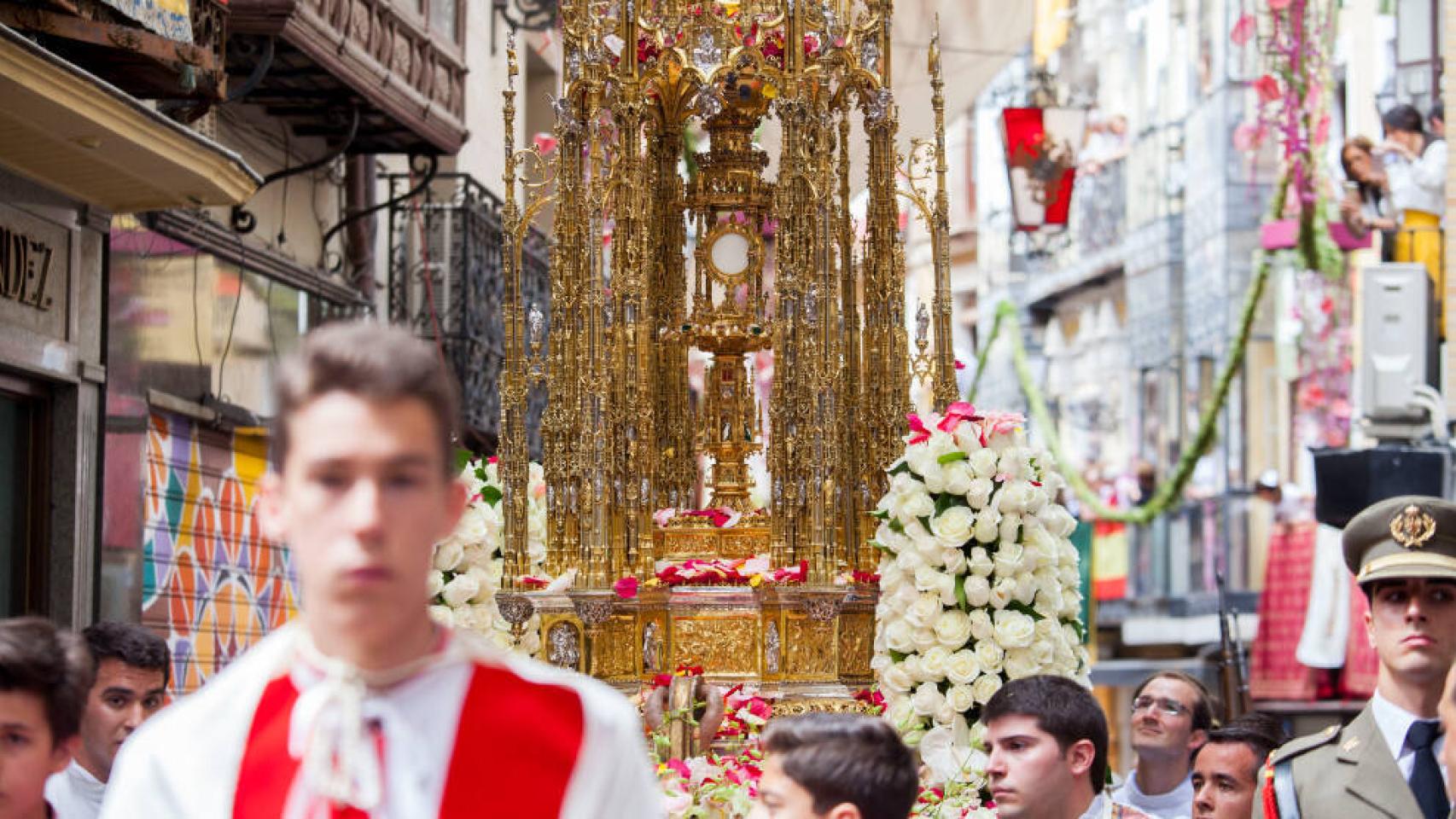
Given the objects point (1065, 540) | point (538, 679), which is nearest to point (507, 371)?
point (1065, 540)

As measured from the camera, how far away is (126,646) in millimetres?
6656

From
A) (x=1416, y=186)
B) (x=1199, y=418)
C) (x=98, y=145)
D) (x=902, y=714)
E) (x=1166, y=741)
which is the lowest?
(x=1166, y=741)

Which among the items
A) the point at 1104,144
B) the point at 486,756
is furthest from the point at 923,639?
the point at 1104,144

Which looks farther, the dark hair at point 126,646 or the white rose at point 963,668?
the white rose at point 963,668

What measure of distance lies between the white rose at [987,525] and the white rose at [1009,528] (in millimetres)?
16

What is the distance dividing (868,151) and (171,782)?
276 inches

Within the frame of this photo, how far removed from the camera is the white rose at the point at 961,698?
26.0 ft

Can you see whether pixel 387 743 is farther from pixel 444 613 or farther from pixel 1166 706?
pixel 444 613

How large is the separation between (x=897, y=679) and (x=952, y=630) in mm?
260

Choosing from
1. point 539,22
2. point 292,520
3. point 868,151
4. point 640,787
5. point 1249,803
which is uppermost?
point 539,22

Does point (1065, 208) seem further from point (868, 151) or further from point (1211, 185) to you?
point (868, 151)

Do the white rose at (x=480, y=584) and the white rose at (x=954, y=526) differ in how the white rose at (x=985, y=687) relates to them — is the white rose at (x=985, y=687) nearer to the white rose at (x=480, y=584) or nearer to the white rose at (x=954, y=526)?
the white rose at (x=954, y=526)

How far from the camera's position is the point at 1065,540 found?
28.1 ft

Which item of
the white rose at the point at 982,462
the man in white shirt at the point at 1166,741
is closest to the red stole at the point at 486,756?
the white rose at the point at 982,462
